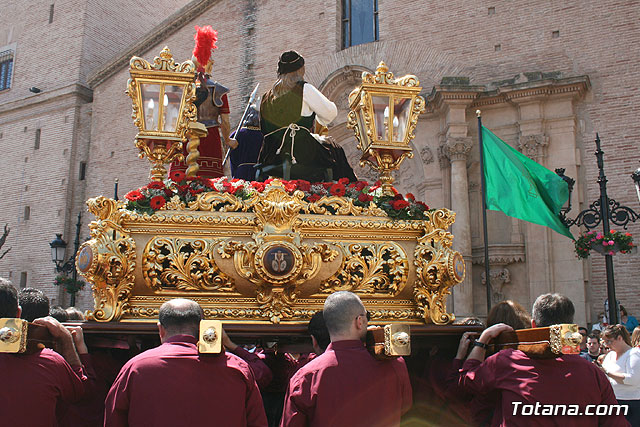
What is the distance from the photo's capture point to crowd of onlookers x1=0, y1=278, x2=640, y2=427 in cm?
264

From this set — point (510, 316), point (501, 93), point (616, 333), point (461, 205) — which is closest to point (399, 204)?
point (510, 316)

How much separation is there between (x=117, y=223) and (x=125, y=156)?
17.8 metres

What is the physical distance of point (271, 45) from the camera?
18594 mm

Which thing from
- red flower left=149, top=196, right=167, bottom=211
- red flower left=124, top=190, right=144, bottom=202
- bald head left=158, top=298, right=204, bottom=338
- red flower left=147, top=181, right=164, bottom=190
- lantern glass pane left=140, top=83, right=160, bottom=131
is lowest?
bald head left=158, top=298, right=204, bottom=338

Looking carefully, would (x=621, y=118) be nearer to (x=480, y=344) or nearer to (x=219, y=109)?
(x=219, y=109)

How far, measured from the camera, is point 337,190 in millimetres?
4496

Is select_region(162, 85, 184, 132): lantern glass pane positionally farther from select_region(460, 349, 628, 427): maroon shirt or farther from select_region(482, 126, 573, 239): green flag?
select_region(482, 126, 573, 239): green flag

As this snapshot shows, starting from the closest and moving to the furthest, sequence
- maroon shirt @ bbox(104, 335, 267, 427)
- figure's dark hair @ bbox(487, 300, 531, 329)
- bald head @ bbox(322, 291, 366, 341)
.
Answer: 1. maroon shirt @ bbox(104, 335, 267, 427)
2. bald head @ bbox(322, 291, 366, 341)
3. figure's dark hair @ bbox(487, 300, 531, 329)

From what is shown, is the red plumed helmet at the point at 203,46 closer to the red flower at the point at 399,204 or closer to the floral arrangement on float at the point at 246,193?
the floral arrangement on float at the point at 246,193

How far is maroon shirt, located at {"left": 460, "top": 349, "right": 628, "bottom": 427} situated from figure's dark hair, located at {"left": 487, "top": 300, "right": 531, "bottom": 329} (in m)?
0.47

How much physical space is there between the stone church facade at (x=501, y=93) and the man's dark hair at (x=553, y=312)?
10462 millimetres

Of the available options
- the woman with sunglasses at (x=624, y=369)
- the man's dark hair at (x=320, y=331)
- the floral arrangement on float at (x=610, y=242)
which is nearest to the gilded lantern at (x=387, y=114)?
the man's dark hair at (x=320, y=331)

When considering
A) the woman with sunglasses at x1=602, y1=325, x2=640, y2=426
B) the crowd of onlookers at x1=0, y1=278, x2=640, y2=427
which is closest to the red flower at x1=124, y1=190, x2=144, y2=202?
the crowd of onlookers at x1=0, y1=278, x2=640, y2=427

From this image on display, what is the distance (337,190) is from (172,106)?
139 centimetres
